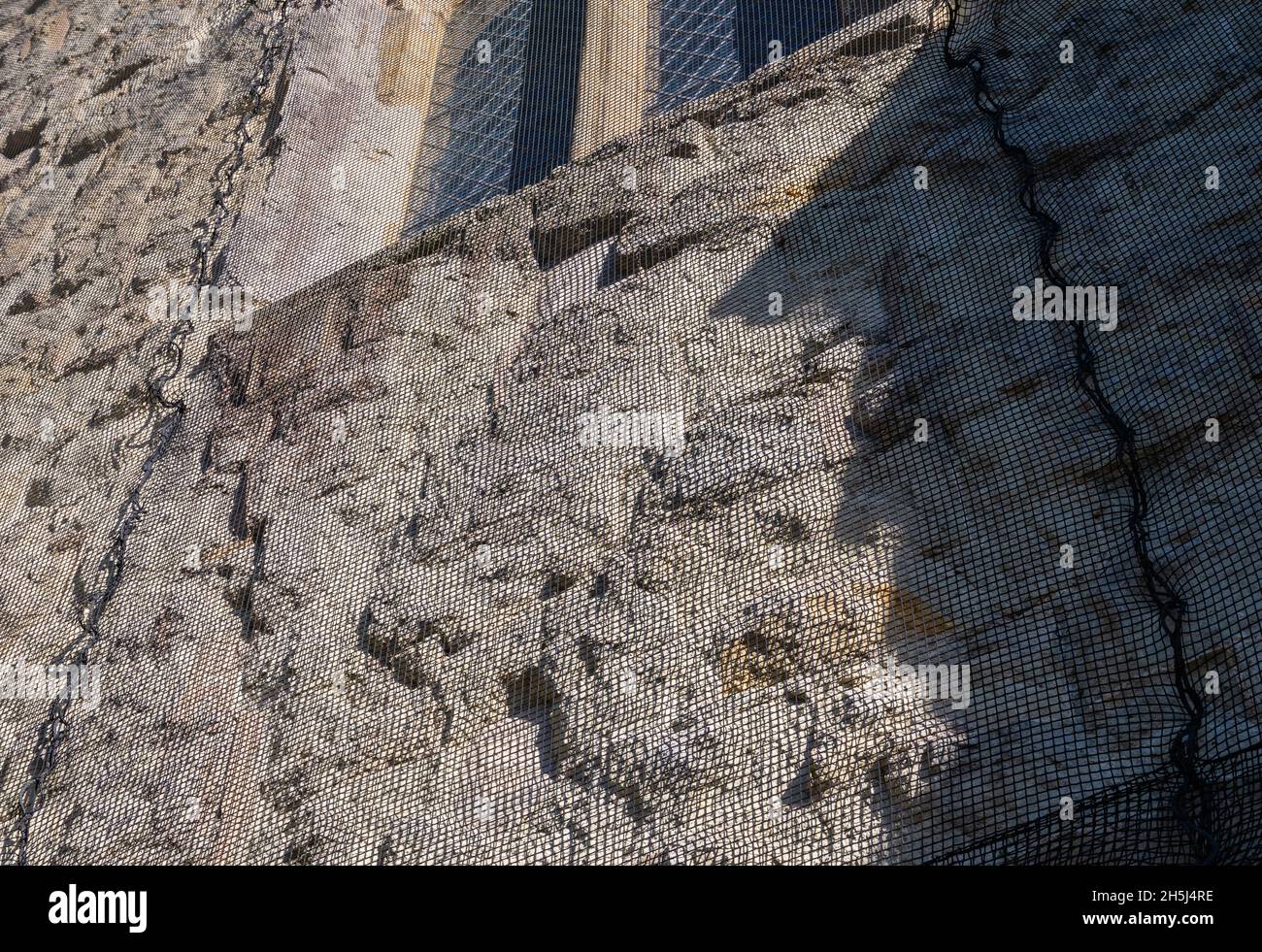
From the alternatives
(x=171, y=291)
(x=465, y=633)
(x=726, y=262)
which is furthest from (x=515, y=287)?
(x=171, y=291)

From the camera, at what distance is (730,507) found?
3.13 meters

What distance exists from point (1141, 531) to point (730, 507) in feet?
3.12

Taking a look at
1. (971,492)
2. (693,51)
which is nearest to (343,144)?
(693,51)

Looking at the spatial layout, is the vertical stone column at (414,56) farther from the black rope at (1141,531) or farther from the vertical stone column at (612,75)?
the black rope at (1141,531)

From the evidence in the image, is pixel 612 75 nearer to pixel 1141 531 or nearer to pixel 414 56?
pixel 414 56

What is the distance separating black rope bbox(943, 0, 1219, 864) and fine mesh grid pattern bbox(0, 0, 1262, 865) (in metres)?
0.01

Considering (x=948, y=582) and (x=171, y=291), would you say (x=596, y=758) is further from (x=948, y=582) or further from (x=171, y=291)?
(x=171, y=291)

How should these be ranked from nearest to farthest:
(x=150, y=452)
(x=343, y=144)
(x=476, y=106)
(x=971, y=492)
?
(x=971, y=492), (x=150, y=452), (x=343, y=144), (x=476, y=106)

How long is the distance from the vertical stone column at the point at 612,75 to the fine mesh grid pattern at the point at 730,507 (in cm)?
97

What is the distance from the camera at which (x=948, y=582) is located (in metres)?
2.76

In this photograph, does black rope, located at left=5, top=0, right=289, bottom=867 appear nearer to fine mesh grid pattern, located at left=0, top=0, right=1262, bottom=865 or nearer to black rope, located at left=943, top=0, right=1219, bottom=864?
fine mesh grid pattern, located at left=0, top=0, right=1262, bottom=865

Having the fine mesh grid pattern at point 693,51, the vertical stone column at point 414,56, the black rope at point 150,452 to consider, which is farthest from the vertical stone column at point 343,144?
the fine mesh grid pattern at point 693,51
